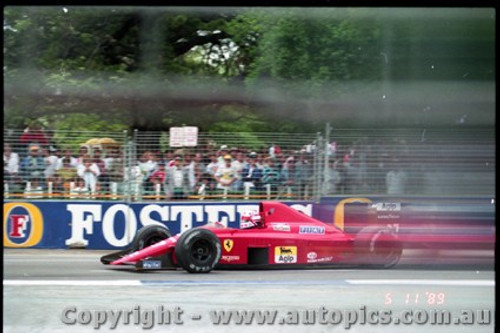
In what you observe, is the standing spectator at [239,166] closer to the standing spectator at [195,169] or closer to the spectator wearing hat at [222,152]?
the spectator wearing hat at [222,152]

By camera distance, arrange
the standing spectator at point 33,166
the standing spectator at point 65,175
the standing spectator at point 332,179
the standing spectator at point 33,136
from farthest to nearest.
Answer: the standing spectator at point 65,175 → the standing spectator at point 332,179 → the standing spectator at point 33,166 → the standing spectator at point 33,136

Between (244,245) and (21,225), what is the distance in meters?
2.78

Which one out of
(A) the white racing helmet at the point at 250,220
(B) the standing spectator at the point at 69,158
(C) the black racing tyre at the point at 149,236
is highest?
(B) the standing spectator at the point at 69,158

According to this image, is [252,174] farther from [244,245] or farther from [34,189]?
[244,245]

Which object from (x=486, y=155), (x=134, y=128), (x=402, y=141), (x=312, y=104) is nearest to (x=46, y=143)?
(x=134, y=128)

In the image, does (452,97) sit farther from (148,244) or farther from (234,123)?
(148,244)

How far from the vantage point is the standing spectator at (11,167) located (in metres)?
2.78

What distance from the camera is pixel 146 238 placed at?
6309 mm

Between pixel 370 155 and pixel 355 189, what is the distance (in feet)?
1.61

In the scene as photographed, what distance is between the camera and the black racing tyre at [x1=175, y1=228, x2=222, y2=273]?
583 cm

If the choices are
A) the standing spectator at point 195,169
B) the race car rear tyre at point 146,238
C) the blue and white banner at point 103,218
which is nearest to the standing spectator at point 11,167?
the blue and white banner at point 103,218

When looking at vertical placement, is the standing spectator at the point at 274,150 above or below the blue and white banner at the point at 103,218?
above

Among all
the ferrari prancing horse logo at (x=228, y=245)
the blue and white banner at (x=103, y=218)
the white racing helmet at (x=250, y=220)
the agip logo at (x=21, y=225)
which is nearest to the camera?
the agip logo at (x=21, y=225)

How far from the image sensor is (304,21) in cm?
271
